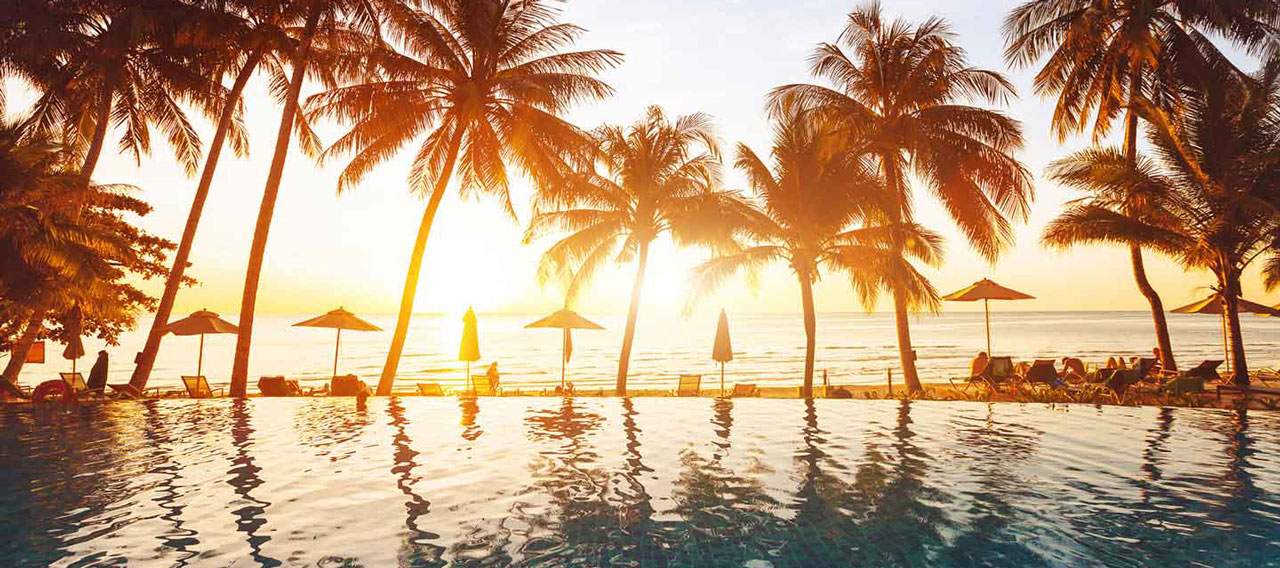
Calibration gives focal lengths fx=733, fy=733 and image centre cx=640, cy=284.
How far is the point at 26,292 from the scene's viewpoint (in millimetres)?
16156

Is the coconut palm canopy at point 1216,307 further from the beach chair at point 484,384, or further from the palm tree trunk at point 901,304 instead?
the beach chair at point 484,384

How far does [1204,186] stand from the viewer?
1827 centimetres

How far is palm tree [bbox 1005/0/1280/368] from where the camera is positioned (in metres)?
19.9

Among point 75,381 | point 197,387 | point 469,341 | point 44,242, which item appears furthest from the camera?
point 469,341

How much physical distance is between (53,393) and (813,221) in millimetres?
18866

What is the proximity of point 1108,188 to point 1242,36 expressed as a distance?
5.91m

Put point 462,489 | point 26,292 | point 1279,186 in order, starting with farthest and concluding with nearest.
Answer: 1. point 1279,186
2. point 26,292
3. point 462,489

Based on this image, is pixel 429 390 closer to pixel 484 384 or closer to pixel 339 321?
pixel 484 384

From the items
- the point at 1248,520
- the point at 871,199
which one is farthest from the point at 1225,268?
the point at 1248,520

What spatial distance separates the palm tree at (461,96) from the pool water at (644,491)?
8902 mm

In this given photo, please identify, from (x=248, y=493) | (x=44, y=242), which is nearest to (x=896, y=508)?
(x=248, y=493)

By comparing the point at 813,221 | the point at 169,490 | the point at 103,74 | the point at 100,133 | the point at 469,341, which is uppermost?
the point at 103,74

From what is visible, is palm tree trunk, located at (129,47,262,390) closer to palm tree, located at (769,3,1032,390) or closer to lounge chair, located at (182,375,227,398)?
lounge chair, located at (182,375,227,398)

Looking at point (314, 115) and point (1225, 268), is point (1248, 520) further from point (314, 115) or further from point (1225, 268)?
point (314, 115)
